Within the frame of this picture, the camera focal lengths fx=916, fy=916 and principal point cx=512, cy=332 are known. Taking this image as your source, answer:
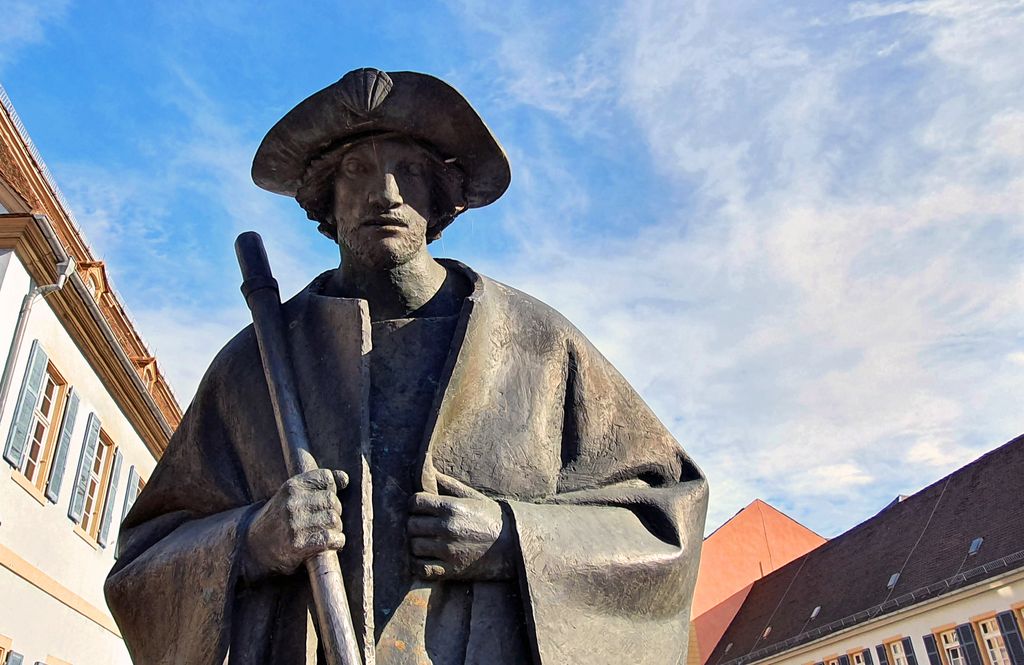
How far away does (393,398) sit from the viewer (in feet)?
8.00

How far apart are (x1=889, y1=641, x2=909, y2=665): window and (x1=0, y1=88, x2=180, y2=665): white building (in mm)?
25683

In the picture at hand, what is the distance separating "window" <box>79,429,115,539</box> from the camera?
14914 millimetres

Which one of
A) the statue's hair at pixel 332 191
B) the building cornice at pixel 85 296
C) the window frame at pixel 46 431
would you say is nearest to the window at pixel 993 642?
the building cornice at pixel 85 296

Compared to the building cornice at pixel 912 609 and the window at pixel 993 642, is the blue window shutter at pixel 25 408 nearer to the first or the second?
the building cornice at pixel 912 609

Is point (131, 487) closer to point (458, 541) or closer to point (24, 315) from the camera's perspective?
point (24, 315)

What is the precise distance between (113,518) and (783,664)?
3113 centimetres

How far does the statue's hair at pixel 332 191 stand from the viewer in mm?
2697

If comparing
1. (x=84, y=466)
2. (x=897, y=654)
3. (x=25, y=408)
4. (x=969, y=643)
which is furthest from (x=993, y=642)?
(x=25, y=408)

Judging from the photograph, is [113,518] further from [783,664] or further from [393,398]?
[783,664]

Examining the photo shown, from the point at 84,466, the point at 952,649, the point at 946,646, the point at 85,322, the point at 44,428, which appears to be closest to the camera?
the point at 44,428

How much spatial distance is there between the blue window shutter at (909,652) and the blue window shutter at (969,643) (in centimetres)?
212

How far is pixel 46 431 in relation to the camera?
13477mm

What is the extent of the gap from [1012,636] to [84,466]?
Answer: 1032 inches

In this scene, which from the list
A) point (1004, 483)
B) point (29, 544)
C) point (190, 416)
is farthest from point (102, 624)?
point (1004, 483)
